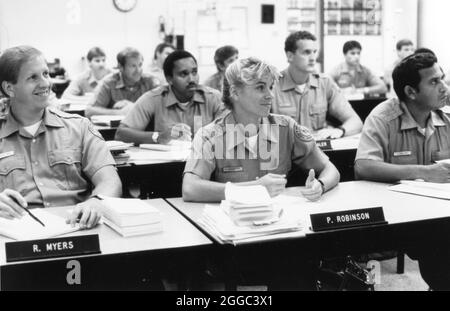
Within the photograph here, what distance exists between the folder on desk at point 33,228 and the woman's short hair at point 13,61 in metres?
0.67

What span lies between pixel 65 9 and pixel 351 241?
754 centimetres

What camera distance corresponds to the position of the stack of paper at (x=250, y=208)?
75.0 inches

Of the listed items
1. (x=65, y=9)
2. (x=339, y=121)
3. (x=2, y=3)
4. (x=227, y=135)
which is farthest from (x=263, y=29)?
(x=227, y=135)

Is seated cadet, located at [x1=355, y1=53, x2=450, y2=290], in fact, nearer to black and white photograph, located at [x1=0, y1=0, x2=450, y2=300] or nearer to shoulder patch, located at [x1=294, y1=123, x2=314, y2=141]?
black and white photograph, located at [x1=0, y1=0, x2=450, y2=300]

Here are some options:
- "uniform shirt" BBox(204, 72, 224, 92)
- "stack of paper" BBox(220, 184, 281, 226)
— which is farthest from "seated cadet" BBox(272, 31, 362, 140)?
"stack of paper" BBox(220, 184, 281, 226)

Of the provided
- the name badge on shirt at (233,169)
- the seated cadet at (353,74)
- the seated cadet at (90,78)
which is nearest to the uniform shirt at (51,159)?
the name badge on shirt at (233,169)

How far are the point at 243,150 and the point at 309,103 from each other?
2.03 m

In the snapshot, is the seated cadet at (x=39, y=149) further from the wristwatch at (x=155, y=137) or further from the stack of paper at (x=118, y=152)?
the wristwatch at (x=155, y=137)

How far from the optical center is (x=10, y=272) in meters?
1.63

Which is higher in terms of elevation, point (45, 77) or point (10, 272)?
point (45, 77)

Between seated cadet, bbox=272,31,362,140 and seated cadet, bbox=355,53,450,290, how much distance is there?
1.57 m

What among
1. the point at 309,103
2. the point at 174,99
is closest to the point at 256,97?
the point at 174,99
